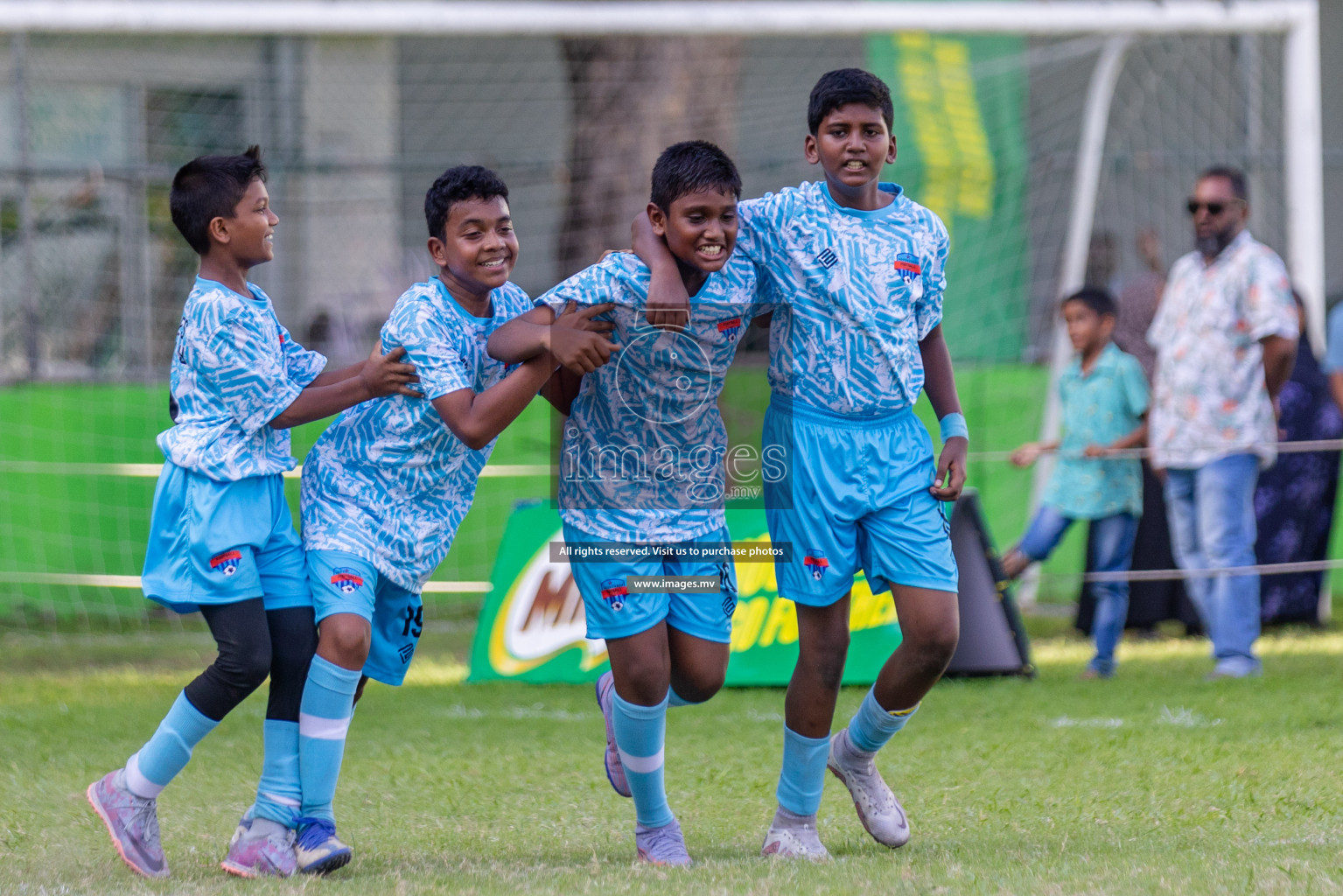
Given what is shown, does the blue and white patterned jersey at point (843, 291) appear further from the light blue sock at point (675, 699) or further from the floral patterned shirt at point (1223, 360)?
the floral patterned shirt at point (1223, 360)

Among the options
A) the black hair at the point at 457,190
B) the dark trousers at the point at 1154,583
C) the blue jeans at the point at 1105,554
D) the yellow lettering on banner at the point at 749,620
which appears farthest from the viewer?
the dark trousers at the point at 1154,583

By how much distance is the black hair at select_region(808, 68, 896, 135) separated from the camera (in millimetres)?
3789

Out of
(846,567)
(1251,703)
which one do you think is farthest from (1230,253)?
(846,567)

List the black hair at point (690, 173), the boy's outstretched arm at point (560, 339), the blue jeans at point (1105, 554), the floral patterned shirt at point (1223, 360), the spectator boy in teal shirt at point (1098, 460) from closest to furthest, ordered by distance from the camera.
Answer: the boy's outstretched arm at point (560, 339) → the black hair at point (690, 173) → the floral patterned shirt at point (1223, 360) → the blue jeans at point (1105, 554) → the spectator boy in teal shirt at point (1098, 460)

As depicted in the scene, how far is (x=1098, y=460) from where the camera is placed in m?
7.37

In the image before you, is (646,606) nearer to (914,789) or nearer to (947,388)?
(947,388)

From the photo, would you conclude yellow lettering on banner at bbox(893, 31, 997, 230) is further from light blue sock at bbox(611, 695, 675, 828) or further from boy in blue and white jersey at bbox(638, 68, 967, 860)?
light blue sock at bbox(611, 695, 675, 828)

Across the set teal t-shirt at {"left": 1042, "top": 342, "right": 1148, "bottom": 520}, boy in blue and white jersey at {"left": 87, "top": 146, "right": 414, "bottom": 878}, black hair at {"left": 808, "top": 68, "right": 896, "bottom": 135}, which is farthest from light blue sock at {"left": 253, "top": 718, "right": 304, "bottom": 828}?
teal t-shirt at {"left": 1042, "top": 342, "right": 1148, "bottom": 520}

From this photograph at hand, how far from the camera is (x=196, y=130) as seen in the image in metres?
12.6

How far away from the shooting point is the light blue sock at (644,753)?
379 centimetres

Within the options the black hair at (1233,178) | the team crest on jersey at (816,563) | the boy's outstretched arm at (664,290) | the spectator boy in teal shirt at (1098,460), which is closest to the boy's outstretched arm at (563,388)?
the boy's outstretched arm at (664,290)

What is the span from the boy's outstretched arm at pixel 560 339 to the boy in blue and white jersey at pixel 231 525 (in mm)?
271

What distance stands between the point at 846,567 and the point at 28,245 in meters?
8.01

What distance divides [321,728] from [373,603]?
33 cm
